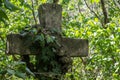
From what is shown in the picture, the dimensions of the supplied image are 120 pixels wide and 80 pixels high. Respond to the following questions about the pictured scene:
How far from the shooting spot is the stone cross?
1953mm

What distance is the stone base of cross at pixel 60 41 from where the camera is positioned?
1.95m

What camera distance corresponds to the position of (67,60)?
2.05 metres

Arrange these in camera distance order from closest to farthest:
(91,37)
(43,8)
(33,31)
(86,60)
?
(33,31)
(43,8)
(91,37)
(86,60)

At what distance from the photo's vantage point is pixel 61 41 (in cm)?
215

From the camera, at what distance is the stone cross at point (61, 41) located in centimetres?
195

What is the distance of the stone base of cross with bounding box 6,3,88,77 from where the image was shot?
195cm

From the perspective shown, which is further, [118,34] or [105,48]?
[105,48]

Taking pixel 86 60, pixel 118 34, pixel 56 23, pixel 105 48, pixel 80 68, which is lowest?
pixel 80 68

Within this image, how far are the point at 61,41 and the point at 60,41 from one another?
1 centimetres

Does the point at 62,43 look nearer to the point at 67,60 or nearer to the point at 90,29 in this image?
the point at 67,60

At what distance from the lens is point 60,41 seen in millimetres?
2139

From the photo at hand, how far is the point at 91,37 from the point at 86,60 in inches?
19.4

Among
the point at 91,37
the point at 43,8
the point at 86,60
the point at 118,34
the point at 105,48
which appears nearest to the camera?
the point at 43,8

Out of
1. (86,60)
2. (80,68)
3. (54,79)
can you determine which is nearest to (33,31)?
(54,79)
